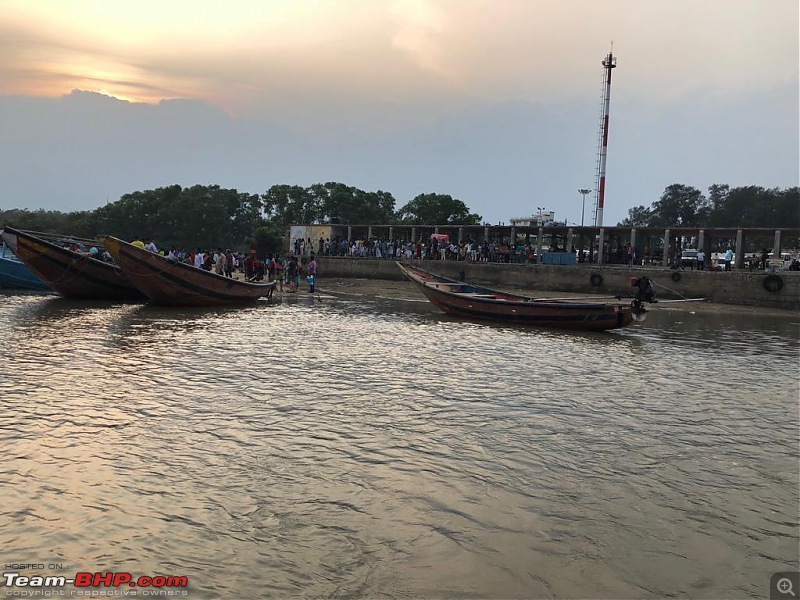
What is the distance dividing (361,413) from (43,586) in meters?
4.54

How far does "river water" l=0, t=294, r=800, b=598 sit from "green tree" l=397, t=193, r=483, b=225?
178ft


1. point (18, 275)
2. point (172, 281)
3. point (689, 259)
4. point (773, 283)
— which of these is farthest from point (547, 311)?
point (18, 275)

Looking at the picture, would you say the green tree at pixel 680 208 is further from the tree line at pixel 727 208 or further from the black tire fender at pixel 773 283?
the black tire fender at pixel 773 283

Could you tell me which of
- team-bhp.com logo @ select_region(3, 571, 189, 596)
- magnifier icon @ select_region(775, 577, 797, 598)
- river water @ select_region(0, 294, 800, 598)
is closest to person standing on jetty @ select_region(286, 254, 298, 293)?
river water @ select_region(0, 294, 800, 598)

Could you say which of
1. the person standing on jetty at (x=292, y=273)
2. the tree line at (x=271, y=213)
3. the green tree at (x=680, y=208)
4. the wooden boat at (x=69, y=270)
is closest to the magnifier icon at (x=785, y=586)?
the wooden boat at (x=69, y=270)

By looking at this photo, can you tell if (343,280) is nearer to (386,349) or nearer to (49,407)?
(386,349)

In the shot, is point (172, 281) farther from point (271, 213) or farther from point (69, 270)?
point (271, 213)

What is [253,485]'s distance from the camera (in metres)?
5.63

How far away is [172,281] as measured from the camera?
61.5 feet

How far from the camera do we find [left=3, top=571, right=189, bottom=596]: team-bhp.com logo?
396 centimetres

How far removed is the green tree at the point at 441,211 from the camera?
66188 mm

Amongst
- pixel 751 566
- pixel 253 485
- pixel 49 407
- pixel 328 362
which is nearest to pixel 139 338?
pixel 328 362

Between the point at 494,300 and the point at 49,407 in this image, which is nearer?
the point at 49,407

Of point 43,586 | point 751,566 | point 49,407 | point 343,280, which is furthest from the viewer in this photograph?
point 343,280
